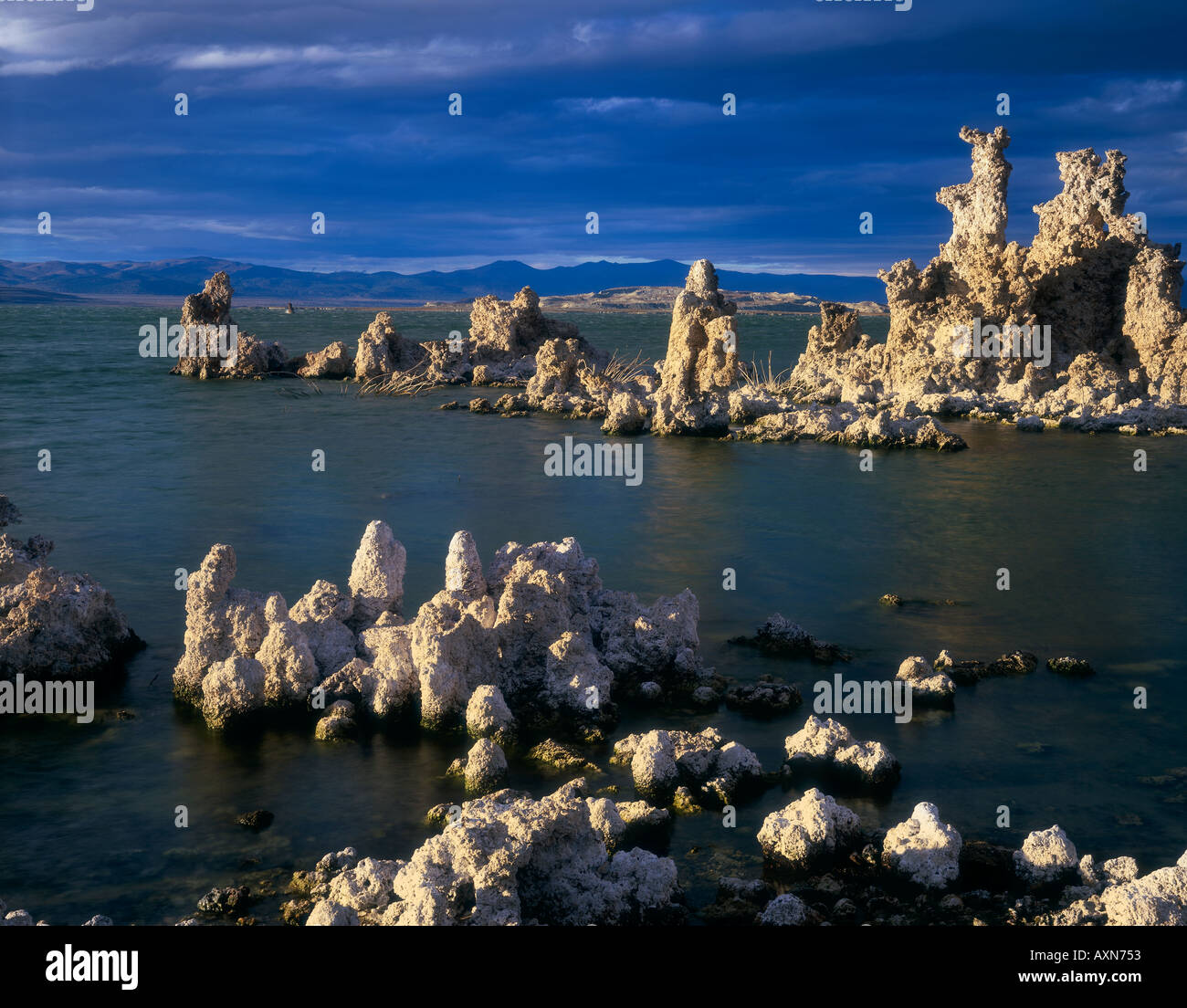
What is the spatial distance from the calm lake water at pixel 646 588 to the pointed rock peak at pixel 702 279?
4.53 metres

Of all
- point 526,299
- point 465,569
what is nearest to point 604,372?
point 526,299

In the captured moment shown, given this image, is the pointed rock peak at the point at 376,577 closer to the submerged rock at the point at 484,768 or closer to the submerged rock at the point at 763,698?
the submerged rock at the point at 484,768

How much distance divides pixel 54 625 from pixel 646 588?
786 cm

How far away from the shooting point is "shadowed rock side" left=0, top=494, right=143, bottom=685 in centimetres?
1200

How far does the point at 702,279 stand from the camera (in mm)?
32844

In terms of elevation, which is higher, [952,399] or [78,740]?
[952,399]

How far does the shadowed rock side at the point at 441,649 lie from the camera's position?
11352 millimetres

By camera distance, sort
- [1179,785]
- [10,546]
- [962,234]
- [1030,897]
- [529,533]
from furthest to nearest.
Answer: [962,234] → [529,533] → [10,546] → [1179,785] → [1030,897]

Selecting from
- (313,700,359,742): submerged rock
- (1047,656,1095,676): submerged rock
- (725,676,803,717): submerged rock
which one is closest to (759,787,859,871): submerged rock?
(725,676,803,717): submerged rock

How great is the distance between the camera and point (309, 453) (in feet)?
101

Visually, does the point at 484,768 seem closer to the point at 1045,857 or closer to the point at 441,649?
the point at 441,649

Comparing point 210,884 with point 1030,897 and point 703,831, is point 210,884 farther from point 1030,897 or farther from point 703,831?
point 1030,897

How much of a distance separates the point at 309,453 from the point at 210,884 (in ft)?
75.4
